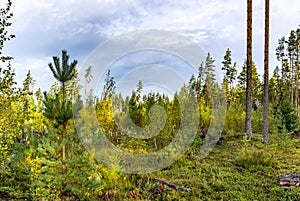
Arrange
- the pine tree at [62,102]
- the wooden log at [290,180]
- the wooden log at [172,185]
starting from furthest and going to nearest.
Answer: the wooden log at [290,180] → the wooden log at [172,185] → the pine tree at [62,102]

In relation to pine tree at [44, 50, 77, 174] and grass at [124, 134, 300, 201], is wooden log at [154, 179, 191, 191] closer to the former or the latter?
grass at [124, 134, 300, 201]

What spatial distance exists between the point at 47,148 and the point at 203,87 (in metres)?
16.5

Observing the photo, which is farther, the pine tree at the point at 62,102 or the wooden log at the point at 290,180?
the wooden log at the point at 290,180

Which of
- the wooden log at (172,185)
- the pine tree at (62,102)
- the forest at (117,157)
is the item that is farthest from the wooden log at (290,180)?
the pine tree at (62,102)

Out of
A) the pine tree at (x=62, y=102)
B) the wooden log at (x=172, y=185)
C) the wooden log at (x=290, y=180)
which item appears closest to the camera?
the pine tree at (x=62, y=102)

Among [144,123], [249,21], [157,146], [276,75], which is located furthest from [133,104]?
[276,75]

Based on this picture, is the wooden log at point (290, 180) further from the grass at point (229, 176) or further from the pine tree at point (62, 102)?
the pine tree at point (62, 102)

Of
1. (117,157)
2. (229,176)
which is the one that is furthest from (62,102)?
(229,176)

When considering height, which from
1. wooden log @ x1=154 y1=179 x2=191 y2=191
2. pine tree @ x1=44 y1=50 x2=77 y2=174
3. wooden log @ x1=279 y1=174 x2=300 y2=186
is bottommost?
wooden log @ x1=154 y1=179 x2=191 y2=191

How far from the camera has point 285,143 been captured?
43.1ft

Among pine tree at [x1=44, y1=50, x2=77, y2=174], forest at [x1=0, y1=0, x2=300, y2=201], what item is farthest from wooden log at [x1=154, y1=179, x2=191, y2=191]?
pine tree at [x1=44, y1=50, x2=77, y2=174]

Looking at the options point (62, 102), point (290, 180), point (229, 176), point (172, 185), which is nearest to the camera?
point (62, 102)

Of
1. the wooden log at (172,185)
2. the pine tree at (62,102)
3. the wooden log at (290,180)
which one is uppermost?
the pine tree at (62,102)

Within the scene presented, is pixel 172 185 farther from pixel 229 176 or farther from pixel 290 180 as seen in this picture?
A: pixel 290 180
